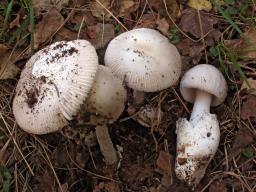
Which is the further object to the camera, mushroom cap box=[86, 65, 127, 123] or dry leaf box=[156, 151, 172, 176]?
dry leaf box=[156, 151, 172, 176]

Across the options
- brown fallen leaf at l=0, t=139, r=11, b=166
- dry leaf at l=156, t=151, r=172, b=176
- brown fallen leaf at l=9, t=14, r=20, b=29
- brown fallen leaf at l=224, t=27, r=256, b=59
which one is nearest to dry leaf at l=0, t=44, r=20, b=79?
brown fallen leaf at l=9, t=14, r=20, b=29

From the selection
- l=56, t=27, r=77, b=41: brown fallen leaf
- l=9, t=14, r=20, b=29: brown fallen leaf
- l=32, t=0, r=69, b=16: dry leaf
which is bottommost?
l=56, t=27, r=77, b=41: brown fallen leaf

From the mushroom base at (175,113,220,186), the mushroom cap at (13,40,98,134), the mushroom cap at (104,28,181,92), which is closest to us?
the mushroom cap at (13,40,98,134)

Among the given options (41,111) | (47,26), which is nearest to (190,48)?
(47,26)

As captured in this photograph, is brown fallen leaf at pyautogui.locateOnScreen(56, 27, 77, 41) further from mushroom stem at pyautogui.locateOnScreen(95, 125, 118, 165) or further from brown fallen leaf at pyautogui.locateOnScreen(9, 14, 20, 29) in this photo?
mushroom stem at pyautogui.locateOnScreen(95, 125, 118, 165)

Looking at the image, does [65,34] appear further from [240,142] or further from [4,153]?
[240,142]

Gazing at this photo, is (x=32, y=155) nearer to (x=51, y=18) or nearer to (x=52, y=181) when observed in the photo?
(x=52, y=181)

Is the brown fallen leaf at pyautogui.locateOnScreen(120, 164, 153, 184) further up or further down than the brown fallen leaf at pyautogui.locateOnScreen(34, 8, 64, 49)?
further down
